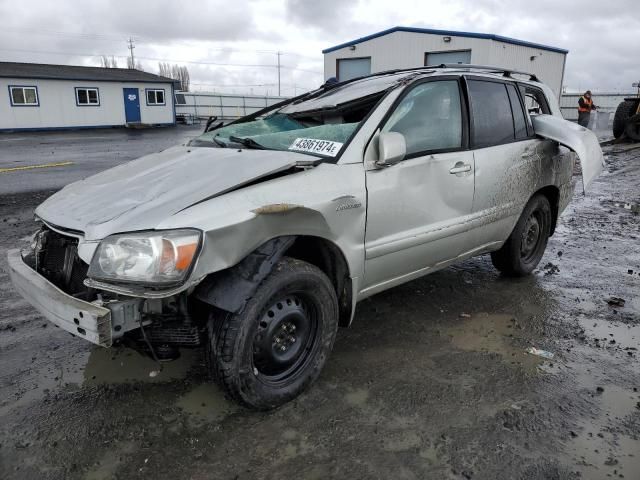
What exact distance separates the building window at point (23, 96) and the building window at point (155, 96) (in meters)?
6.57

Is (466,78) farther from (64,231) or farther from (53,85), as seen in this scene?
(53,85)

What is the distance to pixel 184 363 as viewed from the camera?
10.4 feet

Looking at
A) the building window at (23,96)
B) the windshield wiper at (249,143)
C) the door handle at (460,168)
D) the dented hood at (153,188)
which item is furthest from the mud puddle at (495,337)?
the building window at (23,96)

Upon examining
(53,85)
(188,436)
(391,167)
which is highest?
(53,85)

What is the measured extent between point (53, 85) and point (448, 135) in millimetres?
29640

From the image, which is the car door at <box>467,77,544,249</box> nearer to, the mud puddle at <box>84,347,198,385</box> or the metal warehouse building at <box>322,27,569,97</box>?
the mud puddle at <box>84,347,198,385</box>

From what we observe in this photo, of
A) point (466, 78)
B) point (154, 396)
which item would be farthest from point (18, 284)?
point (466, 78)

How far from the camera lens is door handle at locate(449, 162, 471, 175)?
345 centimetres

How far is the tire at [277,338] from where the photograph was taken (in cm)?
238

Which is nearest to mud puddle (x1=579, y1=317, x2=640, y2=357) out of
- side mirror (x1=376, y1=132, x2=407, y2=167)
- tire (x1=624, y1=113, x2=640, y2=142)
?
side mirror (x1=376, y1=132, x2=407, y2=167)

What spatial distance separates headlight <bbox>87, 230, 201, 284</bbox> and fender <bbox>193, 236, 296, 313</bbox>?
232mm

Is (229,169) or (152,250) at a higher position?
(229,169)

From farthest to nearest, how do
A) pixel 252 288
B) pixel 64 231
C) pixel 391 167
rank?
pixel 391 167 → pixel 64 231 → pixel 252 288

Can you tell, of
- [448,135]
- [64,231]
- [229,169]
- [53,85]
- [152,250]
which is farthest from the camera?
[53,85]
